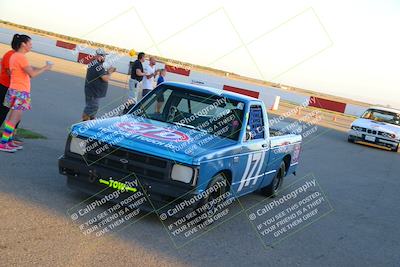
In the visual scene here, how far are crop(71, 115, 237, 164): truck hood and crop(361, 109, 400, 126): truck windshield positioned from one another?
15.8 meters

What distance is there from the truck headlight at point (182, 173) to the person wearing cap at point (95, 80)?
5167mm

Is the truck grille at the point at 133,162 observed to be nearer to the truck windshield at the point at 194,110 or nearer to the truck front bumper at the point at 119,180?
the truck front bumper at the point at 119,180

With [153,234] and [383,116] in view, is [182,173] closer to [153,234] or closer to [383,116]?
[153,234]

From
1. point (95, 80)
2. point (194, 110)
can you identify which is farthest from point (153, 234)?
point (95, 80)

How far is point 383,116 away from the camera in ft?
68.9

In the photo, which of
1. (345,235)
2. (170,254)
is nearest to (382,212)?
(345,235)

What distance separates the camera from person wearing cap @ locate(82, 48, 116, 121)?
1040cm

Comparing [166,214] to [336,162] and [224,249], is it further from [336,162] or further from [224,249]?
[336,162]

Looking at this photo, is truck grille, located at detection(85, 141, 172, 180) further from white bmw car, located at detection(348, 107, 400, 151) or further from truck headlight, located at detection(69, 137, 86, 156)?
white bmw car, located at detection(348, 107, 400, 151)

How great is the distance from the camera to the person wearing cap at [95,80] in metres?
10.4

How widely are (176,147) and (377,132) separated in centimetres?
1536

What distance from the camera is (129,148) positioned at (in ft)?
18.5

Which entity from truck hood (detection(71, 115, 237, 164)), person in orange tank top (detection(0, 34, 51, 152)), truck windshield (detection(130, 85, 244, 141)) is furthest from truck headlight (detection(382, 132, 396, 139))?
person in orange tank top (detection(0, 34, 51, 152))

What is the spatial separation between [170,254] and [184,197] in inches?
29.4
